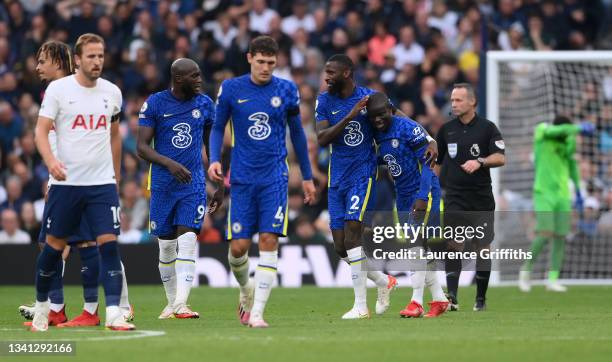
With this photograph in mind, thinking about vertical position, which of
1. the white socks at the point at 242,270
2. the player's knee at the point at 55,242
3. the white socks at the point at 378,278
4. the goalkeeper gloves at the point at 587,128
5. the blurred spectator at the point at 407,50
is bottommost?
the white socks at the point at 378,278

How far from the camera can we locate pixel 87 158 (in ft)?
33.8

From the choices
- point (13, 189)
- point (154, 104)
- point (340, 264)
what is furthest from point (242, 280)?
point (13, 189)

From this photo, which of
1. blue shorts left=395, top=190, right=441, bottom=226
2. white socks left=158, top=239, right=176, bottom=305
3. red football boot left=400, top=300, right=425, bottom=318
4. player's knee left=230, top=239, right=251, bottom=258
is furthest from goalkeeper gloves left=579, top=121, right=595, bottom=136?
player's knee left=230, top=239, right=251, bottom=258

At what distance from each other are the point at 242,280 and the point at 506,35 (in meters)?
13.6

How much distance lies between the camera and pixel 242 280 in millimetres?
11664

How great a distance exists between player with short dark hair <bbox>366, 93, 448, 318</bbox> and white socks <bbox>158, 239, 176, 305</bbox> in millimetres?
2423

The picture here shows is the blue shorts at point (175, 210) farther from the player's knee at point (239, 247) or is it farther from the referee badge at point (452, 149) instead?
the referee badge at point (452, 149)

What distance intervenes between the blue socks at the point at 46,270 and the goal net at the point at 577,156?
11.1 m

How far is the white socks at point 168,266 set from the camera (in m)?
13.1

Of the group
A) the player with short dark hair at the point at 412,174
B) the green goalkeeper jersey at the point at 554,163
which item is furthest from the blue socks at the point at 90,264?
the green goalkeeper jersey at the point at 554,163

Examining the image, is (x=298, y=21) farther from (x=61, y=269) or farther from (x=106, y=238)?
(x=106, y=238)

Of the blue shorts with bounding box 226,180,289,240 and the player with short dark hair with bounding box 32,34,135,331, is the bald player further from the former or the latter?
the player with short dark hair with bounding box 32,34,135,331

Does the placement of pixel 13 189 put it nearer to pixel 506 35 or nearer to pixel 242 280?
pixel 506 35

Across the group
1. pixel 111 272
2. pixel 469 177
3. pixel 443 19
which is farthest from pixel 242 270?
pixel 443 19
